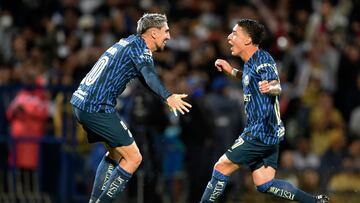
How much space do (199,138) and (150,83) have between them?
570 centimetres

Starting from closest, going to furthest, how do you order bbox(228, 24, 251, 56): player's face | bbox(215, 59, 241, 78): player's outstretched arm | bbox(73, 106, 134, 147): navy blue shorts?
bbox(73, 106, 134, 147): navy blue shorts, bbox(228, 24, 251, 56): player's face, bbox(215, 59, 241, 78): player's outstretched arm

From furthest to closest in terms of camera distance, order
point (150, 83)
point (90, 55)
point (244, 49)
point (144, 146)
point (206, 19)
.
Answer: point (206, 19)
point (90, 55)
point (144, 146)
point (244, 49)
point (150, 83)

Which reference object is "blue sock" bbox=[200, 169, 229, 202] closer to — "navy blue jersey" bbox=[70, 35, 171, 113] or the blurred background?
"navy blue jersey" bbox=[70, 35, 171, 113]

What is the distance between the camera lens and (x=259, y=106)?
10.8 meters

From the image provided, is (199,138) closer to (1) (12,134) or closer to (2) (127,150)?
(1) (12,134)

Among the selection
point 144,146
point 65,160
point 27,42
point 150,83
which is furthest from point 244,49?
point 27,42

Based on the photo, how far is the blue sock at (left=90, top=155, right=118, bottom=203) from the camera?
11.1 metres

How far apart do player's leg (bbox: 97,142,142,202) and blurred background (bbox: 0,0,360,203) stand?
3991mm

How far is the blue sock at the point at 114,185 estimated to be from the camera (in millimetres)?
10719

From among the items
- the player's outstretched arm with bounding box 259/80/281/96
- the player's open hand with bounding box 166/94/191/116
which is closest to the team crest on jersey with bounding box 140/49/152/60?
the player's open hand with bounding box 166/94/191/116

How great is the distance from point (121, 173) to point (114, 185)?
0.49 feet

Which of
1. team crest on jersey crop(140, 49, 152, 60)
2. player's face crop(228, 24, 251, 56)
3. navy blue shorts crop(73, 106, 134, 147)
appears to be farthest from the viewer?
player's face crop(228, 24, 251, 56)

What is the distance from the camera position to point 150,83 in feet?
34.0

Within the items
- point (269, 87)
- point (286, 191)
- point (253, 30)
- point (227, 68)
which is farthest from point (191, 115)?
point (269, 87)
